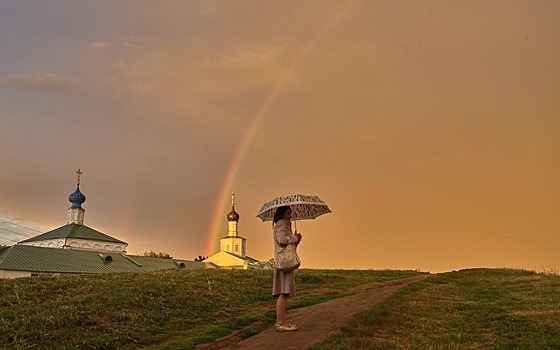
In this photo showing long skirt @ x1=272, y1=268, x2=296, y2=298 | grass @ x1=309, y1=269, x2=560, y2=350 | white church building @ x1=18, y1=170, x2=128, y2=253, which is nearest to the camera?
grass @ x1=309, y1=269, x2=560, y2=350

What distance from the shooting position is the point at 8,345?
458 inches

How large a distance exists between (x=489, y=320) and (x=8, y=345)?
10.9 meters

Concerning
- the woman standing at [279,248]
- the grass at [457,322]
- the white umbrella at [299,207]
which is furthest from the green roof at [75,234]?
the woman standing at [279,248]

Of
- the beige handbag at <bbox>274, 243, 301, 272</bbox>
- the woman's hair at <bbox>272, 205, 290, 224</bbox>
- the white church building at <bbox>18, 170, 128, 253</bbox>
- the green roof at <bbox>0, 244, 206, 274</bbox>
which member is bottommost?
the beige handbag at <bbox>274, 243, 301, 272</bbox>

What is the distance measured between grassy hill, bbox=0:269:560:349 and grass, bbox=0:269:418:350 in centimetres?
3

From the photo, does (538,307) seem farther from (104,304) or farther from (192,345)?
(104,304)

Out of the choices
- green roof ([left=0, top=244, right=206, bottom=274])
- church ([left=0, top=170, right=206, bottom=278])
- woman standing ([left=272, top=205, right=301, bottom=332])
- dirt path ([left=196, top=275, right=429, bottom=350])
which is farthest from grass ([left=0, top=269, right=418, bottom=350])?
green roof ([left=0, top=244, right=206, bottom=274])

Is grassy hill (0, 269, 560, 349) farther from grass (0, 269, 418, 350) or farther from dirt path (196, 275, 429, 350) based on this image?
dirt path (196, 275, 429, 350)

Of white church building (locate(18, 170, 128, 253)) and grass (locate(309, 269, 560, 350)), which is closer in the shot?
grass (locate(309, 269, 560, 350))

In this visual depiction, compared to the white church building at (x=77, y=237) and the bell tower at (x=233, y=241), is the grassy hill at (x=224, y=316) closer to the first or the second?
the white church building at (x=77, y=237)

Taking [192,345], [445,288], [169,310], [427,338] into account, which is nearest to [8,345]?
[192,345]

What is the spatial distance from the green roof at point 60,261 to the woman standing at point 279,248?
1916 inches

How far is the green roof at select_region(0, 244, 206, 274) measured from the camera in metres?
55.7

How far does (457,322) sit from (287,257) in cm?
496
